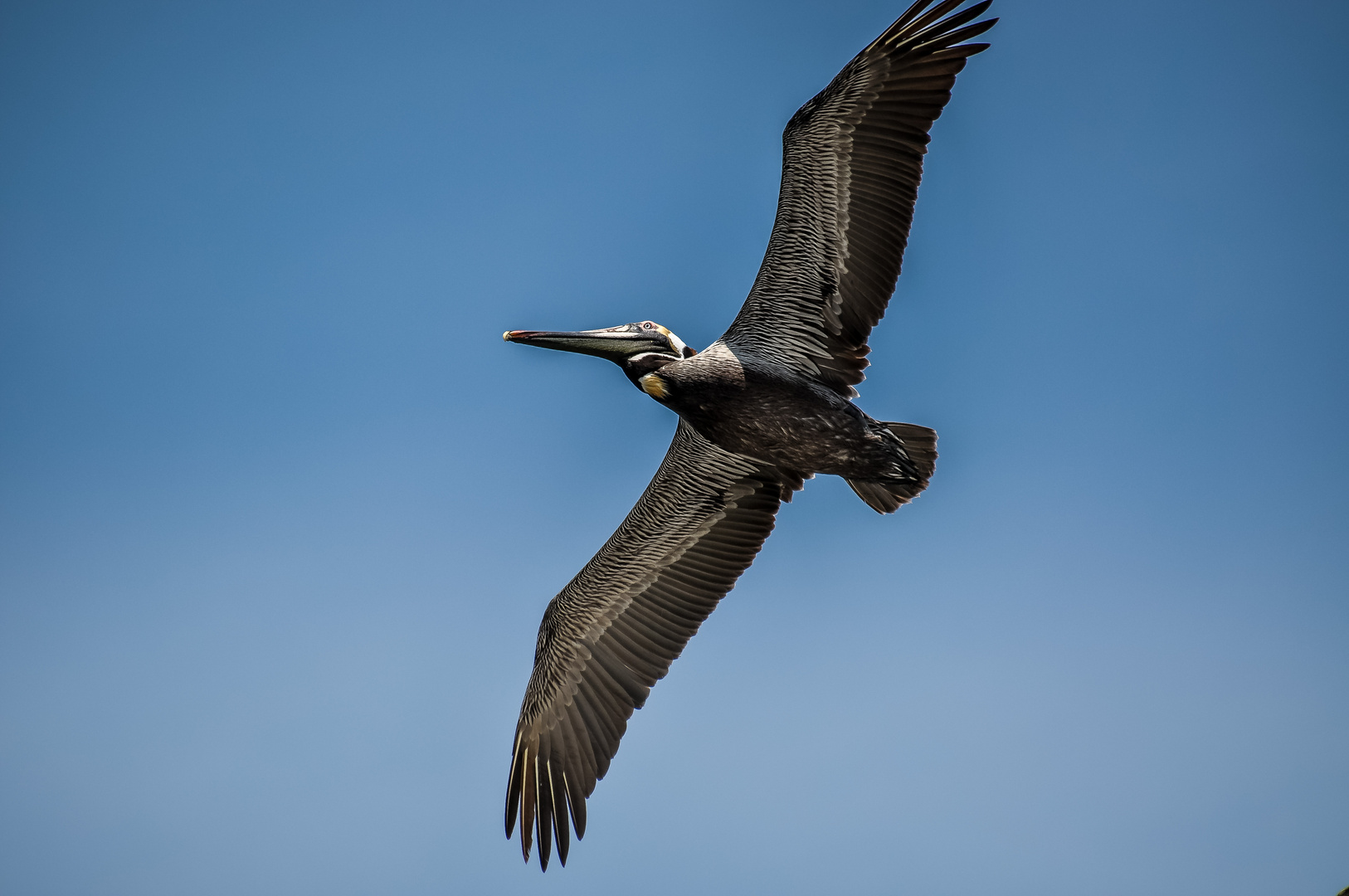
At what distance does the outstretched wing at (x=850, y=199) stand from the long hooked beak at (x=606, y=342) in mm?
669

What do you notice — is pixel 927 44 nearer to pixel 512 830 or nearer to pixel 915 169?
pixel 915 169

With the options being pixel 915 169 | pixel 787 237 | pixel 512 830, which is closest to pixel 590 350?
pixel 787 237

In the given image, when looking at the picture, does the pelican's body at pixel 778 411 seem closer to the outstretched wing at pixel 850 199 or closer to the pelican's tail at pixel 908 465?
the pelican's tail at pixel 908 465

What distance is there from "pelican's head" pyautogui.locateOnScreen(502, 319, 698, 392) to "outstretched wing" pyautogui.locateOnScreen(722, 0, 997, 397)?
0.58m

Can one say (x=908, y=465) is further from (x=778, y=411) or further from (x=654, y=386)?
(x=654, y=386)

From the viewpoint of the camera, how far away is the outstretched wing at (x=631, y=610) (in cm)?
930

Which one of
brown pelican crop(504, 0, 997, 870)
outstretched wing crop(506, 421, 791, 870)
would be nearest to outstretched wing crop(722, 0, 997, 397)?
brown pelican crop(504, 0, 997, 870)

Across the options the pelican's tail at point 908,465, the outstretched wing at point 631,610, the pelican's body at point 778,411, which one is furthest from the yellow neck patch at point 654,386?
the pelican's tail at point 908,465

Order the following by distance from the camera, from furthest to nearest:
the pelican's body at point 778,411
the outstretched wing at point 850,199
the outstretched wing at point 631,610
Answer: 1. the outstretched wing at point 631,610
2. the pelican's body at point 778,411
3. the outstretched wing at point 850,199

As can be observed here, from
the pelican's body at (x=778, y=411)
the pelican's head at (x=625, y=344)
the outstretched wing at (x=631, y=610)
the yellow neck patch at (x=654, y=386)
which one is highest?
the pelican's head at (x=625, y=344)

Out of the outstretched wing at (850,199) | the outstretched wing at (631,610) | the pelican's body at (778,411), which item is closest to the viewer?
the outstretched wing at (850,199)

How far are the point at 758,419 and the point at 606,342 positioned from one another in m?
1.45

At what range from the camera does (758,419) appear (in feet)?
27.4

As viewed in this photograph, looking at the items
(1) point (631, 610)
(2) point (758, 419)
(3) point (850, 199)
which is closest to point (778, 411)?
(2) point (758, 419)
